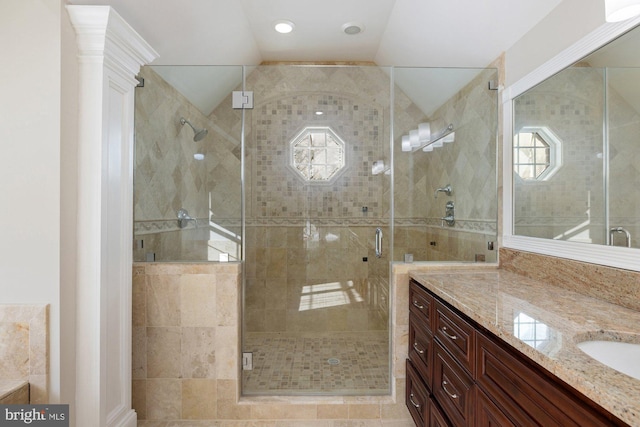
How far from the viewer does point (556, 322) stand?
1.11 m

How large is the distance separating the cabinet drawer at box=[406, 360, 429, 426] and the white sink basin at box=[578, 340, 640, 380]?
912mm

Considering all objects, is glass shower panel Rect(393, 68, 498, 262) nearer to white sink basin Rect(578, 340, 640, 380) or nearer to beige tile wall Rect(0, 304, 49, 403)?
white sink basin Rect(578, 340, 640, 380)

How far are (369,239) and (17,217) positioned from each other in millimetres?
1904

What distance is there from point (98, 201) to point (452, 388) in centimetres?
183

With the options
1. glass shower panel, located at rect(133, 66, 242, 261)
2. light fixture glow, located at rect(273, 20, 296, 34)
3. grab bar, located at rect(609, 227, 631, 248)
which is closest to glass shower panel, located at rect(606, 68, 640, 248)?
grab bar, located at rect(609, 227, 631, 248)

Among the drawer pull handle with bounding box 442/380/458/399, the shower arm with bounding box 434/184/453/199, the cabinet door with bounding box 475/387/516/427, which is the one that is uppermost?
the shower arm with bounding box 434/184/453/199

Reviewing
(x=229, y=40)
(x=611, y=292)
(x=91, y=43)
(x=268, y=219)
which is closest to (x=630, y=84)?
(x=611, y=292)

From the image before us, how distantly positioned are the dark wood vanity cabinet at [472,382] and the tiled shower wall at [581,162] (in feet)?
2.38

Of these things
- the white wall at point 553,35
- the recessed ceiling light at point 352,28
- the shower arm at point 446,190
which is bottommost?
the shower arm at point 446,190

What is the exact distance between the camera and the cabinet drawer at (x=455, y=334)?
1.30 metres

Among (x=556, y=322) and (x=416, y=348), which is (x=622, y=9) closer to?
(x=556, y=322)

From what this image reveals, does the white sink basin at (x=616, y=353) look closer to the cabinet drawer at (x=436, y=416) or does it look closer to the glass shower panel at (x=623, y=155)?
the glass shower panel at (x=623, y=155)

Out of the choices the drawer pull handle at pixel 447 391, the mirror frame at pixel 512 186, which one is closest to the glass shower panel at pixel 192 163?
the drawer pull handle at pixel 447 391

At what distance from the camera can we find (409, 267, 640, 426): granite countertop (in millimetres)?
699
